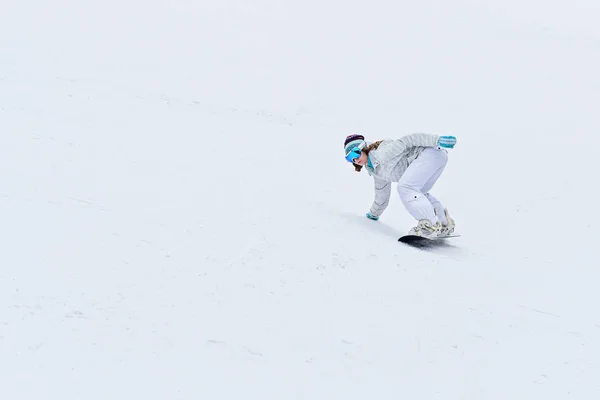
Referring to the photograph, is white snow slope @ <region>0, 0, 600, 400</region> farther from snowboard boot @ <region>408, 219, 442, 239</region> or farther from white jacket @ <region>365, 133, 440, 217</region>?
white jacket @ <region>365, 133, 440, 217</region>

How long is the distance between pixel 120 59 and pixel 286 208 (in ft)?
45.9

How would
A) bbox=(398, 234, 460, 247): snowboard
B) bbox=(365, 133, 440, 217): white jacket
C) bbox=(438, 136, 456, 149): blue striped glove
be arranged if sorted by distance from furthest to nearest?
bbox=(365, 133, 440, 217): white jacket < bbox=(438, 136, 456, 149): blue striped glove < bbox=(398, 234, 460, 247): snowboard

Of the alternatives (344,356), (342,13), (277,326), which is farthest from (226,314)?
(342,13)

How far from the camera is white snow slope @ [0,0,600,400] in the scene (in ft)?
11.5

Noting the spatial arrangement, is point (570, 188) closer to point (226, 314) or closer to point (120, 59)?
point (226, 314)

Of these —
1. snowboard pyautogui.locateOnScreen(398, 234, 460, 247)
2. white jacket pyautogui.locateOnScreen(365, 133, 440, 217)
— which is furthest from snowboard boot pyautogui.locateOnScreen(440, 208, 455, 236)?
white jacket pyautogui.locateOnScreen(365, 133, 440, 217)

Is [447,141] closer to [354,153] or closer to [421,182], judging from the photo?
[421,182]

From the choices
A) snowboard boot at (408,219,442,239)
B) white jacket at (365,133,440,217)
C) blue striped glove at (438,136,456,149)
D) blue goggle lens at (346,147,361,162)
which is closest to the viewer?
snowboard boot at (408,219,442,239)

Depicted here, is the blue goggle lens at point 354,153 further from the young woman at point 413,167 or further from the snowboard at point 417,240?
the snowboard at point 417,240

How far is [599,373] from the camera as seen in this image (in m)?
4.29

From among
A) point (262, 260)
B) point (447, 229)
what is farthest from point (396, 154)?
point (262, 260)

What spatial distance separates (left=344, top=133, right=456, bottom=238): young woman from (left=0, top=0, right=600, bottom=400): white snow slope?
0.44 metres

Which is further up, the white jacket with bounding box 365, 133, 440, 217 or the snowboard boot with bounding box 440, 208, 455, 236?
the white jacket with bounding box 365, 133, 440, 217

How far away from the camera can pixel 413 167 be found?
742 cm
